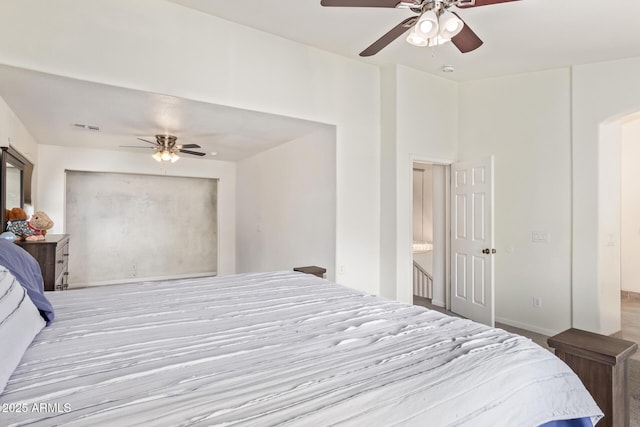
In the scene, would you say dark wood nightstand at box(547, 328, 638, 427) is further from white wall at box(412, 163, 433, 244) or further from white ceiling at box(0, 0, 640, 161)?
white wall at box(412, 163, 433, 244)

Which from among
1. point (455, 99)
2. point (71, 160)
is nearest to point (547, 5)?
point (455, 99)

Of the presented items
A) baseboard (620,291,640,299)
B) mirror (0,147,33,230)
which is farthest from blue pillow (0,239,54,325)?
baseboard (620,291,640,299)

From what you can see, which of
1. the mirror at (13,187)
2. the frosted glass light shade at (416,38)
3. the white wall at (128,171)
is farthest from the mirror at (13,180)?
the frosted glass light shade at (416,38)

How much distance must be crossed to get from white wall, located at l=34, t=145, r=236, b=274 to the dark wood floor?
3949 millimetres

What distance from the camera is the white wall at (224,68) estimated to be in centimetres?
267

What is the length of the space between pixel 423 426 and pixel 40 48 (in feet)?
11.2

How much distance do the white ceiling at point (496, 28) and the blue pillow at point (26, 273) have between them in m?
2.42

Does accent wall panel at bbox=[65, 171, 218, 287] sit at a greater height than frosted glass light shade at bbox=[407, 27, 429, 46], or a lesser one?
lesser

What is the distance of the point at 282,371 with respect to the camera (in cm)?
104

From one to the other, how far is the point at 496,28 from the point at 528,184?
74.1 inches

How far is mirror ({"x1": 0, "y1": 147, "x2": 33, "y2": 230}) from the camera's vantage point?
3.32 m

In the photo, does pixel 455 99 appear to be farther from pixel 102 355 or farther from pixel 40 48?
pixel 102 355

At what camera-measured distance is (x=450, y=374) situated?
1045 mm

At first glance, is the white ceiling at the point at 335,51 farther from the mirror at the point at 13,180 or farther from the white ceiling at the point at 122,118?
the mirror at the point at 13,180
